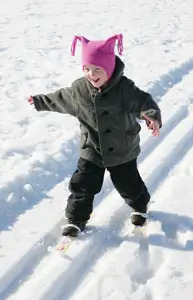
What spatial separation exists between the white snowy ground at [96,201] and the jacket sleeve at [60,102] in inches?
34.0

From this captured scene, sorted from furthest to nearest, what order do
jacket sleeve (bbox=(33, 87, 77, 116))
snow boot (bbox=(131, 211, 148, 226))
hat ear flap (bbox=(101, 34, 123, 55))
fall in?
snow boot (bbox=(131, 211, 148, 226)) → jacket sleeve (bbox=(33, 87, 77, 116)) → hat ear flap (bbox=(101, 34, 123, 55))

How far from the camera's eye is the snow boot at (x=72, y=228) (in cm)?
369

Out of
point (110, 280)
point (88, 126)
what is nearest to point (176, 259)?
point (110, 280)

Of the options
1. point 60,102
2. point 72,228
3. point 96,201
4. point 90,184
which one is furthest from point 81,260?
point 60,102

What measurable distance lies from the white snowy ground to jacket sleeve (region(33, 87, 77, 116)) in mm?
864

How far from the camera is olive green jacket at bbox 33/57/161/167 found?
3.35 m

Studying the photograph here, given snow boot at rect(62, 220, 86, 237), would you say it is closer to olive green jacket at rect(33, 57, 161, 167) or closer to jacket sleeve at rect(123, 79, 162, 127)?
olive green jacket at rect(33, 57, 161, 167)

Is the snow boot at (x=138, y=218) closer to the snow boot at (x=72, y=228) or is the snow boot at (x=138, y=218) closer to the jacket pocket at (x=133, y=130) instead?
the snow boot at (x=72, y=228)

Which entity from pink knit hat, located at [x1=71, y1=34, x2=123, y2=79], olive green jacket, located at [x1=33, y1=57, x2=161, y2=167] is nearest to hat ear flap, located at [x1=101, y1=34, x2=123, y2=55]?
pink knit hat, located at [x1=71, y1=34, x2=123, y2=79]

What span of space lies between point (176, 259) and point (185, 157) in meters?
1.57

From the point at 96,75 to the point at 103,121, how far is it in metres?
0.32

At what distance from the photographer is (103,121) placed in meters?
3.43

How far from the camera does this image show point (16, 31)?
31.3 feet

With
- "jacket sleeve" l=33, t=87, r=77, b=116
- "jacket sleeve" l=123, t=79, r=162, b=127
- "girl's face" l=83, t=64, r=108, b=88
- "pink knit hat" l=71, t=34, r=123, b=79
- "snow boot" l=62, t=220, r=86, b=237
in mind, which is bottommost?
"snow boot" l=62, t=220, r=86, b=237
